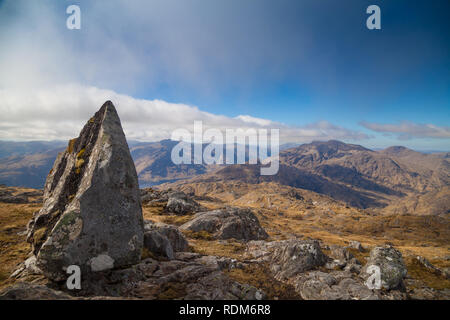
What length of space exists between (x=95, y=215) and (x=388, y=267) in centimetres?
2215

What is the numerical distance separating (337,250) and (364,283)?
32.7 ft

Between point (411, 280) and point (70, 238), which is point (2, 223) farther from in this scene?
point (411, 280)

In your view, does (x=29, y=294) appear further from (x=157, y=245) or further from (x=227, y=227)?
(x=227, y=227)

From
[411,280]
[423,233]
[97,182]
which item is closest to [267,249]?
[411,280]

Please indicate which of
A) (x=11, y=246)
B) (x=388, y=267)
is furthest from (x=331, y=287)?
(x=11, y=246)

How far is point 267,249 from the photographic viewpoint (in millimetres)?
23984

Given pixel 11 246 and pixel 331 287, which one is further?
pixel 11 246

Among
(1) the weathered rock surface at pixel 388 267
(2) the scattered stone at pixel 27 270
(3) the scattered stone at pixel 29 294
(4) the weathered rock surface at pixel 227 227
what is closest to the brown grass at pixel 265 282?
(1) the weathered rock surface at pixel 388 267

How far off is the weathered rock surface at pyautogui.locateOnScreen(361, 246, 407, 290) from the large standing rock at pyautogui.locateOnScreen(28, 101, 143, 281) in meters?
18.5

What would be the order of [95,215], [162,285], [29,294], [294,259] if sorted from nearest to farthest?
[29,294] → [162,285] → [95,215] → [294,259]

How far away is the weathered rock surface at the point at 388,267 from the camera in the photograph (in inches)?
580

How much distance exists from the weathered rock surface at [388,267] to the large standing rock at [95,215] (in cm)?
1852

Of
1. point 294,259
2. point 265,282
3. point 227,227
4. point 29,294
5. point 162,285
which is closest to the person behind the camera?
point 29,294

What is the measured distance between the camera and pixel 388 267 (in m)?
15.1
